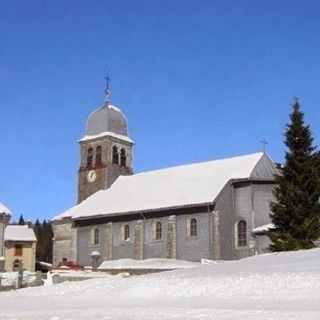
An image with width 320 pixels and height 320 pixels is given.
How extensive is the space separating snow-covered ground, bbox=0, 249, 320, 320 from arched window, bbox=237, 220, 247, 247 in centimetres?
1899

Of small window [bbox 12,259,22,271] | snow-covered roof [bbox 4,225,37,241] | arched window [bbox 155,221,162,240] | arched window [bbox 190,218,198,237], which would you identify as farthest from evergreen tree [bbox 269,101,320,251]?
snow-covered roof [bbox 4,225,37,241]

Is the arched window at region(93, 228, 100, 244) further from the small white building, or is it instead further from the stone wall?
the small white building

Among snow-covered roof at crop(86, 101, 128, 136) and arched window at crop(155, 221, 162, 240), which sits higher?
snow-covered roof at crop(86, 101, 128, 136)

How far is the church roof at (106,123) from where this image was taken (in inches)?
2682

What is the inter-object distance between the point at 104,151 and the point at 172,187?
13.6 m

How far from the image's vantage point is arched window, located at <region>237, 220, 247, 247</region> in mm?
48969

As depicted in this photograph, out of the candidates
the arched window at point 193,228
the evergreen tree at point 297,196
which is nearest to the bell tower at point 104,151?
the arched window at point 193,228

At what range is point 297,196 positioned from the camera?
38281 millimetres

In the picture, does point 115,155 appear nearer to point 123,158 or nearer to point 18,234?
point 123,158

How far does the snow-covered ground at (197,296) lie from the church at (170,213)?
1942cm

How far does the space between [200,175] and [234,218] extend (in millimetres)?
6173

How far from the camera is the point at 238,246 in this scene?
49.0 metres

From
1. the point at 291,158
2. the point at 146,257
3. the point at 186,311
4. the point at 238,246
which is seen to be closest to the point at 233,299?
the point at 186,311

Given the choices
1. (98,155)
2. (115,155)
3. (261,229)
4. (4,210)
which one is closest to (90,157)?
(98,155)
